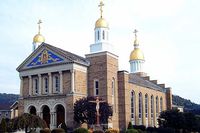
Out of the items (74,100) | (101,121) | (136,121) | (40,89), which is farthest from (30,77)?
(136,121)

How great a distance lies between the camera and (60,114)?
49531mm

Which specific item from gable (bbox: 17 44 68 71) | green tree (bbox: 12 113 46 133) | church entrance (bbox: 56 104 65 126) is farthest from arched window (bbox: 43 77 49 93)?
green tree (bbox: 12 113 46 133)

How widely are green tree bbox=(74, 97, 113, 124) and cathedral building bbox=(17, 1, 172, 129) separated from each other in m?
1.64

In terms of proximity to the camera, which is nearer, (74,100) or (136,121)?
(74,100)

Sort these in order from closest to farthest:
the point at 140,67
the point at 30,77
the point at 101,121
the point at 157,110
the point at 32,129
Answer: the point at 32,129 → the point at 101,121 → the point at 30,77 → the point at 157,110 → the point at 140,67

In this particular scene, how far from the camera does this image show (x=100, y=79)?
49688 mm

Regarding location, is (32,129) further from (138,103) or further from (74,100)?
(138,103)

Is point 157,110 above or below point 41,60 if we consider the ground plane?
below

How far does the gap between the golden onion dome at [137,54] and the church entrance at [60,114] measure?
31.3 meters

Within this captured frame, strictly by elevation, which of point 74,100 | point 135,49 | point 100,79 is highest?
point 135,49

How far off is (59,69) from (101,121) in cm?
980

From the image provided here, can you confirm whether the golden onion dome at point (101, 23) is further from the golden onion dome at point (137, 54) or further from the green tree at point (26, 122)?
the golden onion dome at point (137, 54)

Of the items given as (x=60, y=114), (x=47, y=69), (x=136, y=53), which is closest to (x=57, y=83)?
(x=47, y=69)

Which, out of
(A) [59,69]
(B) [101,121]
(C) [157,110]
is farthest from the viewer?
(C) [157,110]
